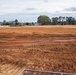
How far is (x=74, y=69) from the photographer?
12.2m

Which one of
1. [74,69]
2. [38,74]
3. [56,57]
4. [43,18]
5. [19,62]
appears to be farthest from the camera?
[43,18]

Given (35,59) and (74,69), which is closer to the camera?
(74,69)

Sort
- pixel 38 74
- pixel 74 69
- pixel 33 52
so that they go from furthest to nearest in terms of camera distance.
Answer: pixel 33 52 < pixel 74 69 < pixel 38 74

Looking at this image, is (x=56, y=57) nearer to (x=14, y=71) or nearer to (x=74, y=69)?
(x=74, y=69)

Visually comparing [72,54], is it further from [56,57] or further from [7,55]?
[7,55]

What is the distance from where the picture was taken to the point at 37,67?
12.6 m

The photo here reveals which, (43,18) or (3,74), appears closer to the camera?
(3,74)

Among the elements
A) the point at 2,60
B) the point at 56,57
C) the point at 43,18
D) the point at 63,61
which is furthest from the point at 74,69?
the point at 43,18

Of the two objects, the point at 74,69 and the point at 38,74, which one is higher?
the point at 38,74

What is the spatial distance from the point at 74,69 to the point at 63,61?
1.87 meters

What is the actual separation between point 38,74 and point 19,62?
5.35 meters

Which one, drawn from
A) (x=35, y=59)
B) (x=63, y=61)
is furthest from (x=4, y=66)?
(x=63, y=61)

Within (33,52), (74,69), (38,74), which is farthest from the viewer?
(33,52)

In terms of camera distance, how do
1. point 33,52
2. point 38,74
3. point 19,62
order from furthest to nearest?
point 33,52 < point 19,62 < point 38,74
